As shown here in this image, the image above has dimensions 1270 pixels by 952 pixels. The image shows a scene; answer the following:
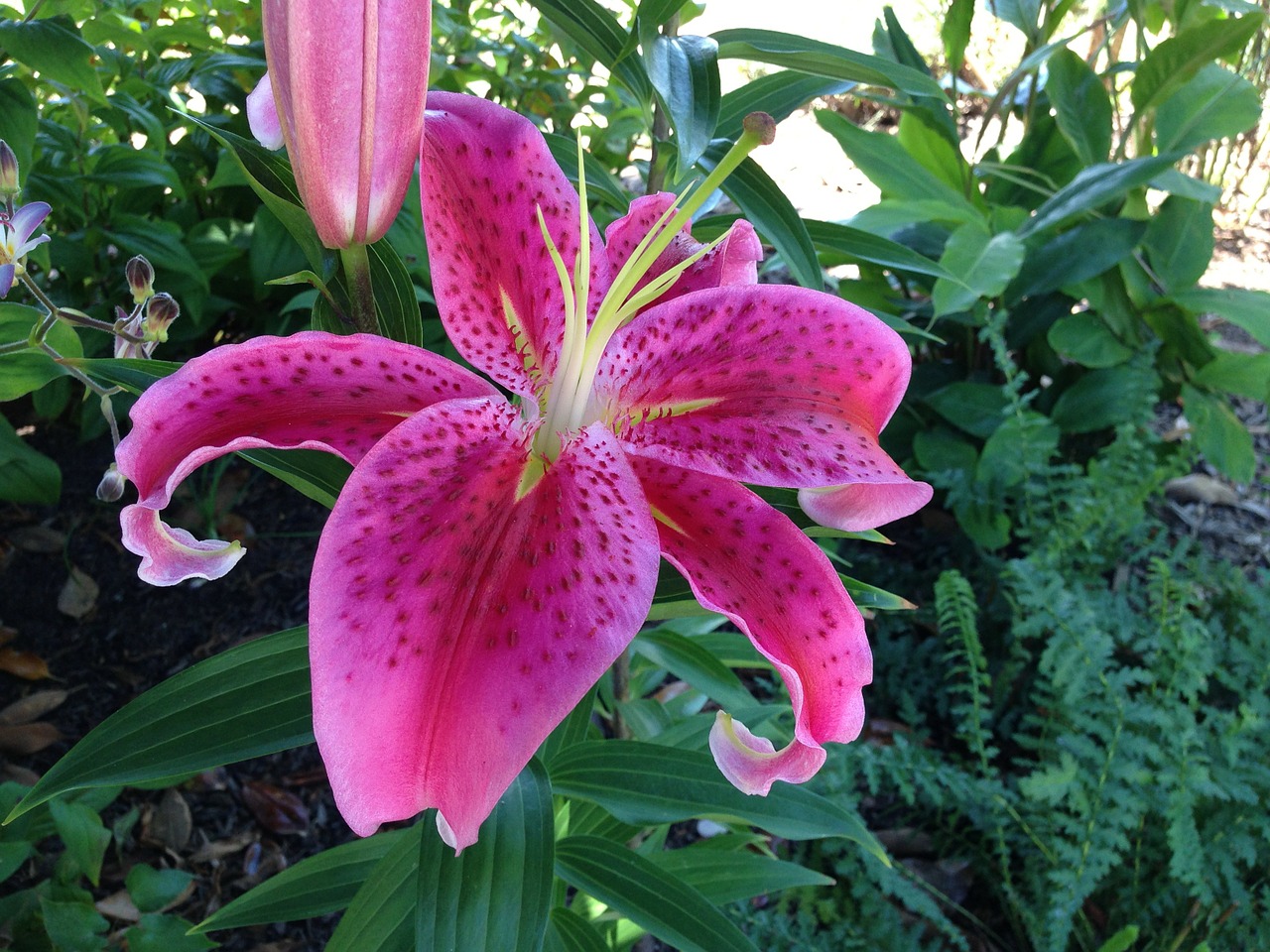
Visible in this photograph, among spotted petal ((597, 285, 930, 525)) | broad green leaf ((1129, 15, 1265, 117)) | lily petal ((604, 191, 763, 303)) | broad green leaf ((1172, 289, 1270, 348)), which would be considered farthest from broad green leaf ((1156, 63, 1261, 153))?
spotted petal ((597, 285, 930, 525))

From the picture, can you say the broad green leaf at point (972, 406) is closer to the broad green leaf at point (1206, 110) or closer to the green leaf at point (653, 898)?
the broad green leaf at point (1206, 110)

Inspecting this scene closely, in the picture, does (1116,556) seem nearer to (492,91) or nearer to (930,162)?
(930,162)

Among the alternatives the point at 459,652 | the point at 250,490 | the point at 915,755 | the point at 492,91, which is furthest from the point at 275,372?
the point at 250,490

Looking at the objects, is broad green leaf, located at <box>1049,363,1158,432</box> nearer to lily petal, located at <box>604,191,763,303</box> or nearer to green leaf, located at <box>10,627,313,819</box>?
lily petal, located at <box>604,191,763,303</box>

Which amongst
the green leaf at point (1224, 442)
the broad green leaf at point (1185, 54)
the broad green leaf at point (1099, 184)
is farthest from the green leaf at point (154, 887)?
the broad green leaf at point (1185, 54)

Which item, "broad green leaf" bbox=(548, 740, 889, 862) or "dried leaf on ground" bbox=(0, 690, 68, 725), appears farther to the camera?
"dried leaf on ground" bbox=(0, 690, 68, 725)

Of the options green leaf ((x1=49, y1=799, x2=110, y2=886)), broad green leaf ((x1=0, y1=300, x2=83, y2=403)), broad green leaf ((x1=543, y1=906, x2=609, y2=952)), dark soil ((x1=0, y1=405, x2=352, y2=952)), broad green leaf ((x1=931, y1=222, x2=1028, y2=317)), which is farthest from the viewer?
broad green leaf ((x1=931, y1=222, x2=1028, y2=317))

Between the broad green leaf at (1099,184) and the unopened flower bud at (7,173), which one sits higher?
the unopened flower bud at (7,173)
